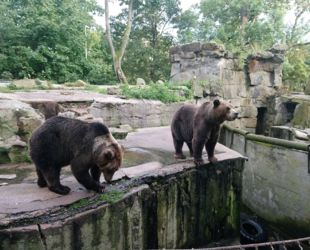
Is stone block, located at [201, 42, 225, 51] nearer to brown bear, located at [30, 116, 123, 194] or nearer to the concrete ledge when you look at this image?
the concrete ledge

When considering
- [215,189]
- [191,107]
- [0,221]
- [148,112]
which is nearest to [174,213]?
[215,189]

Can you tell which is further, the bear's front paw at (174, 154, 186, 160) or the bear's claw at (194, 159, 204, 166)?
the bear's front paw at (174, 154, 186, 160)

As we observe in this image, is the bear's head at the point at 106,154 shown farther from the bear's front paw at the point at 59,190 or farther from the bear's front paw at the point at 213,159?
the bear's front paw at the point at 213,159

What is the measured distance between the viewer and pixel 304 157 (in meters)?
6.17

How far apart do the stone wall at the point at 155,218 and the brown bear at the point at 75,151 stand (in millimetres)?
408

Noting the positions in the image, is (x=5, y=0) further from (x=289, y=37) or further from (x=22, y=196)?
(x=289, y=37)

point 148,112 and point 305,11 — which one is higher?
point 305,11

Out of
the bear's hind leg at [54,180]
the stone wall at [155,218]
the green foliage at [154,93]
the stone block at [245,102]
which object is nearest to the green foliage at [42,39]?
the green foliage at [154,93]

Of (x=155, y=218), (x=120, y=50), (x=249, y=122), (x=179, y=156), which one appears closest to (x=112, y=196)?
(x=155, y=218)

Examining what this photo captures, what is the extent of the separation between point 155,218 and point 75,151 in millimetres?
1744

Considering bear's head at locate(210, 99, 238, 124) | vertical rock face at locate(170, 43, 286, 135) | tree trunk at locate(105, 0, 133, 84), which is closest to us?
bear's head at locate(210, 99, 238, 124)

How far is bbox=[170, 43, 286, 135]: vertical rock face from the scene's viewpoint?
43.2 feet

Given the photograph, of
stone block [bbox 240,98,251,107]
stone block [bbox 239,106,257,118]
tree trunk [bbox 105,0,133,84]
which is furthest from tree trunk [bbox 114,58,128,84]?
Result: stone block [bbox 239,106,257,118]

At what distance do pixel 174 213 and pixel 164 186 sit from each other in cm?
56
